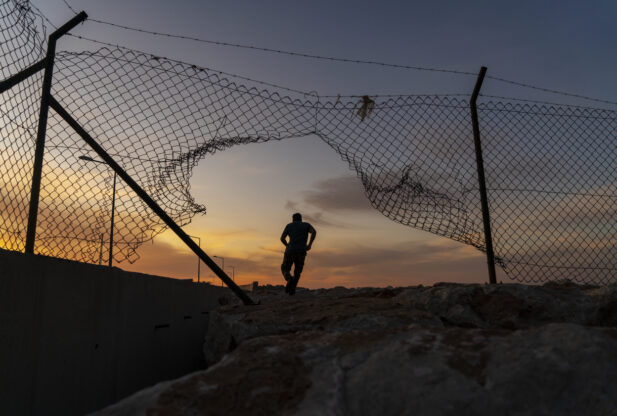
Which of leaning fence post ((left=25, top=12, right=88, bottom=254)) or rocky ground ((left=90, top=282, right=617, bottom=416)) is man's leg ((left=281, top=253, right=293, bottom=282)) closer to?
leaning fence post ((left=25, top=12, right=88, bottom=254))

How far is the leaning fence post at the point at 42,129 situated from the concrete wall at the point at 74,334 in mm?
216

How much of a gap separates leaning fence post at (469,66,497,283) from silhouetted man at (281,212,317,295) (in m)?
3.27

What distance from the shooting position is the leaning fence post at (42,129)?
11.1 ft

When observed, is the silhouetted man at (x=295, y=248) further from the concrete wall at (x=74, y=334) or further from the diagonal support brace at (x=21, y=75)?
the diagonal support brace at (x=21, y=75)

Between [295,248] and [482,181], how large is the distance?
3379 mm

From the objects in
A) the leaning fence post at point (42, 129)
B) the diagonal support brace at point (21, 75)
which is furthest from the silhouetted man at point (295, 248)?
the diagonal support brace at point (21, 75)

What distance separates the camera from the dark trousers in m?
7.69

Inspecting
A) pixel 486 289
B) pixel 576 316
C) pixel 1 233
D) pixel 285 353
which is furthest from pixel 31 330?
pixel 576 316

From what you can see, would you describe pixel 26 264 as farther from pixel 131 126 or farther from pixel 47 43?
pixel 47 43

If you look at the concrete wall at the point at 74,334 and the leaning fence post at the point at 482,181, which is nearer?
the concrete wall at the point at 74,334

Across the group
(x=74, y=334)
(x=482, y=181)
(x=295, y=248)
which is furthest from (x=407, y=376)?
(x=295, y=248)

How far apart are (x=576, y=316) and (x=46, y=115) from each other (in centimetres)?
385

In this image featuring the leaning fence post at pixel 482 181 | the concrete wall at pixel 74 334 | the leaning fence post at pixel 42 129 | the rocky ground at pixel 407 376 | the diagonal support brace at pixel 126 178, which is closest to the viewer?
the rocky ground at pixel 407 376

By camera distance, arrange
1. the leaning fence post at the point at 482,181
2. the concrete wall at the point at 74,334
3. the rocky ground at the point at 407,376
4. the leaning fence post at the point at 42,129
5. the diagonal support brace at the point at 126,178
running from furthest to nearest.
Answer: the leaning fence post at the point at 482,181 → the diagonal support brace at the point at 126,178 → the leaning fence post at the point at 42,129 → the concrete wall at the point at 74,334 → the rocky ground at the point at 407,376
